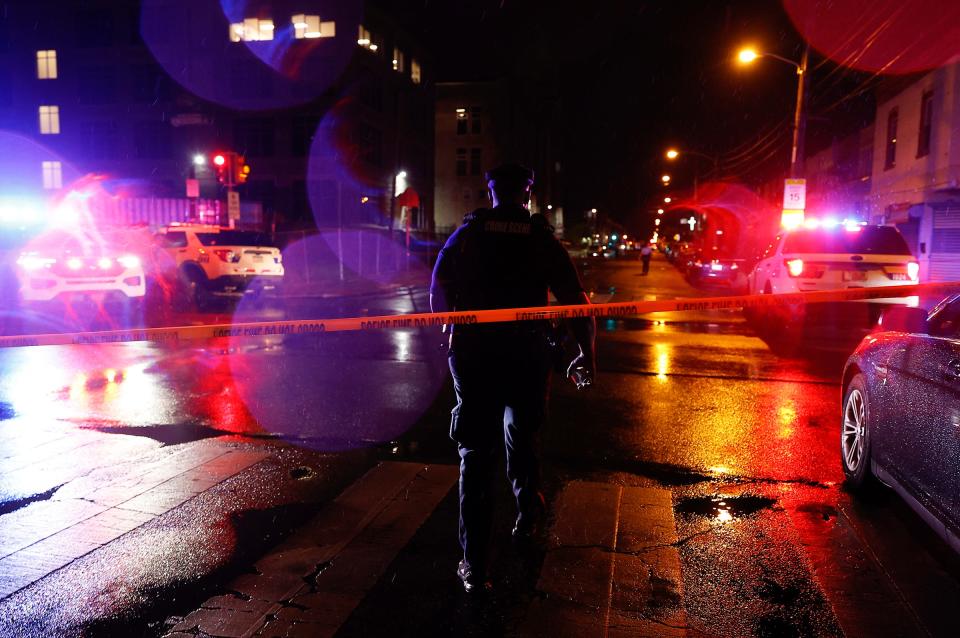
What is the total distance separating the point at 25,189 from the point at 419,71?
26.2 metres

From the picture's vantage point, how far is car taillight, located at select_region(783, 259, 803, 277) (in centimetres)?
1165

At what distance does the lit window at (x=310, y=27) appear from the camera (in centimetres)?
3759

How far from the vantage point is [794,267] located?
11.7 meters

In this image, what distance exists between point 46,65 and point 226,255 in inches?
1482

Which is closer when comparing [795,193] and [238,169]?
[238,169]

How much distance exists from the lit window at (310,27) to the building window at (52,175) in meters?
19.2

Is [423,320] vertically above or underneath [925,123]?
underneath

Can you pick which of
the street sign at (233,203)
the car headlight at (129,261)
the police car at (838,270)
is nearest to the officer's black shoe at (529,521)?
the police car at (838,270)

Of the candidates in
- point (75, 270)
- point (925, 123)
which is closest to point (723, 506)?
point (75, 270)

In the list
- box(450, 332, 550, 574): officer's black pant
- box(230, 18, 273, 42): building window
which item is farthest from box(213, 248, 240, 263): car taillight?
box(230, 18, 273, 42): building window

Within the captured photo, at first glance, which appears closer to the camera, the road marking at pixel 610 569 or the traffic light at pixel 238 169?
the road marking at pixel 610 569

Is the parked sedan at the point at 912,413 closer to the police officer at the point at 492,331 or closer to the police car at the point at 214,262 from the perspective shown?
the police officer at the point at 492,331

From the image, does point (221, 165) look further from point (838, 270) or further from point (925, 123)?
point (925, 123)

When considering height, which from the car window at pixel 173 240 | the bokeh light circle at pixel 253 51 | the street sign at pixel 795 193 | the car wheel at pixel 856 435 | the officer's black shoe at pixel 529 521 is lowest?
the officer's black shoe at pixel 529 521
